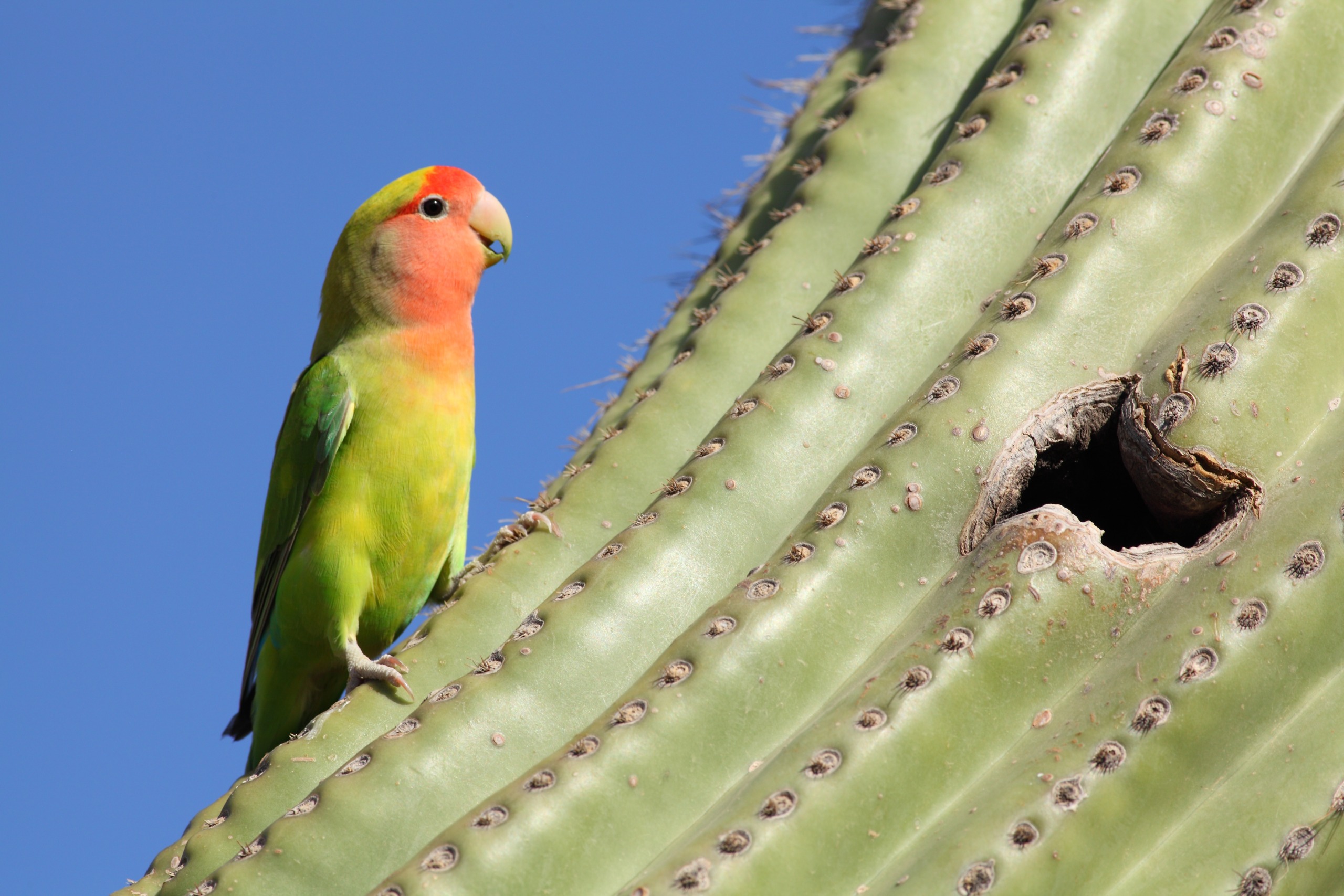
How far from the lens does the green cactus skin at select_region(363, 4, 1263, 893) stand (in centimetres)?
229

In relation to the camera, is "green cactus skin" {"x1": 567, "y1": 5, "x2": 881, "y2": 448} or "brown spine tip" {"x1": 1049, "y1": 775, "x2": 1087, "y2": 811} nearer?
"brown spine tip" {"x1": 1049, "y1": 775, "x2": 1087, "y2": 811}

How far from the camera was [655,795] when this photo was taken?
2.38 meters

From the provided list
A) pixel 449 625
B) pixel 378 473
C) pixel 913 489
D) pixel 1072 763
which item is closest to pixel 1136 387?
pixel 913 489

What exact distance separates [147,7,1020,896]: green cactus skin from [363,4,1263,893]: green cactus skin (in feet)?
1.26

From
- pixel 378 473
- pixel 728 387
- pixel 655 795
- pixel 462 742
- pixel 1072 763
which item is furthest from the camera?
pixel 378 473

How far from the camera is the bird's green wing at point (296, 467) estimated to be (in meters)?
4.48

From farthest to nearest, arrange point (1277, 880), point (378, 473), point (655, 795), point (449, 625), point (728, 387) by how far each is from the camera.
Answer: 1. point (378, 473)
2. point (728, 387)
3. point (449, 625)
4. point (655, 795)
5. point (1277, 880)

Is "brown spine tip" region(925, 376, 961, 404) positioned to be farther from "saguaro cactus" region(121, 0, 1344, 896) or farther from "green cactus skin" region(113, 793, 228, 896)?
"green cactus skin" region(113, 793, 228, 896)

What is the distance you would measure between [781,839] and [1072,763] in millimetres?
552

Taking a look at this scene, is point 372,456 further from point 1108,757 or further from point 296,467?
point 1108,757

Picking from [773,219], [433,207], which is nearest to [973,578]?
[773,219]

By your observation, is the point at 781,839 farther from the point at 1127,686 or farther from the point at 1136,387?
the point at 1136,387

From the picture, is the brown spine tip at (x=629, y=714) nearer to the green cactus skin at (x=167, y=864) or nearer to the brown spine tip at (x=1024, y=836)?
the brown spine tip at (x=1024, y=836)

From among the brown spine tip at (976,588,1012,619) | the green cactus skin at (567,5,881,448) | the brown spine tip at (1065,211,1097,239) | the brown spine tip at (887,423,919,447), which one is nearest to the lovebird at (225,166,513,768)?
the green cactus skin at (567,5,881,448)
